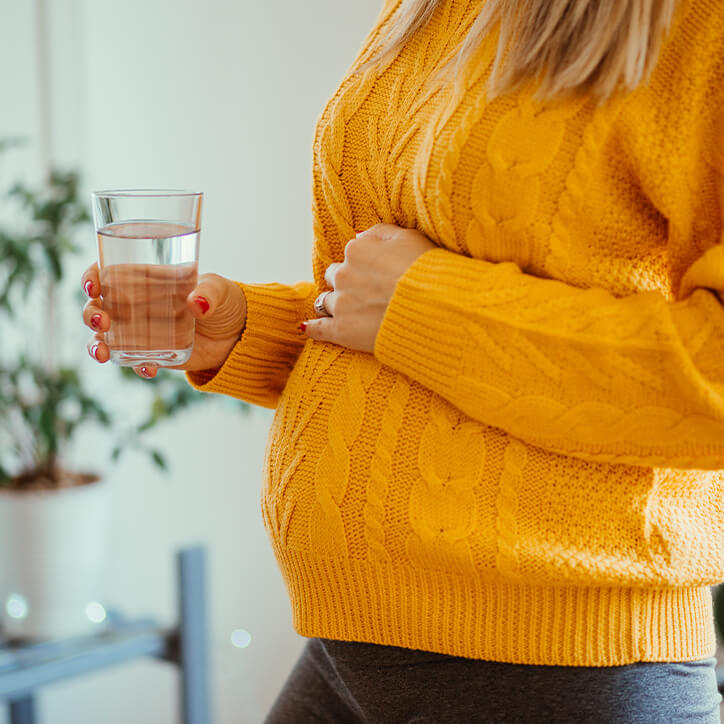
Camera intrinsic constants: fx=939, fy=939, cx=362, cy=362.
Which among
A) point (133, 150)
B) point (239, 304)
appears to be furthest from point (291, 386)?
point (133, 150)

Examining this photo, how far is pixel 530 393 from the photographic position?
0.74m

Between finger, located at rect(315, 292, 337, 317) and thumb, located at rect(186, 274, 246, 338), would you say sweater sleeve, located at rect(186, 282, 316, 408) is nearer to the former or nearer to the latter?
thumb, located at rect(186, 274, 246, 338)

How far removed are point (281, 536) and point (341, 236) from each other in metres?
0.31

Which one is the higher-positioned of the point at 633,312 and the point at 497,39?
the point at 497,39

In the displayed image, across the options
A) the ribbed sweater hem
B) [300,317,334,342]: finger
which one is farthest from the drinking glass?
the ribbed sweater hem

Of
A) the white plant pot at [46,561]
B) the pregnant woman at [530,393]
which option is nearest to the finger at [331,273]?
the pregnant woman at [530,393]

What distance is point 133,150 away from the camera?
2.59 metres

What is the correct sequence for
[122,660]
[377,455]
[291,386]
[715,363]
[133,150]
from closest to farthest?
[715,363] < [377,455] < [291,386] < [122,660] < [133,150]

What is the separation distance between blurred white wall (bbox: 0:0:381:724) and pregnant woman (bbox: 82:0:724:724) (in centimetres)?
124

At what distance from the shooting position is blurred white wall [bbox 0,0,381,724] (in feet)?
7.01

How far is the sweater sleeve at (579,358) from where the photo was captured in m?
0.70

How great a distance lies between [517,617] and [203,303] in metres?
0.41

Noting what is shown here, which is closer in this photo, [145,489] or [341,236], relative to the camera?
[341,236]

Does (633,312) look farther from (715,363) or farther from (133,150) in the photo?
(133,150)
